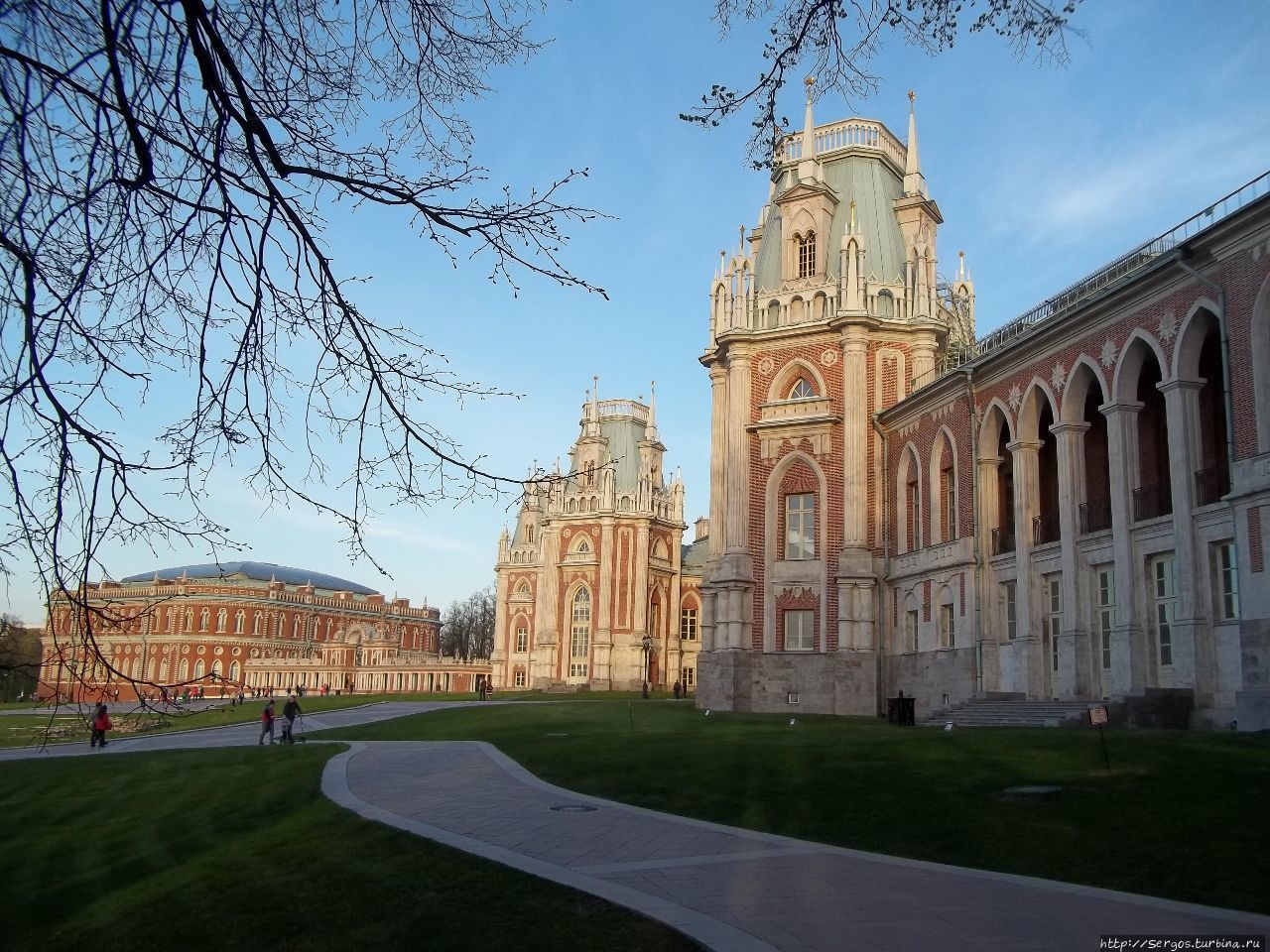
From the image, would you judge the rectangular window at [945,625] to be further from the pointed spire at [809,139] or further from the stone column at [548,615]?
the stone column at [548,615]

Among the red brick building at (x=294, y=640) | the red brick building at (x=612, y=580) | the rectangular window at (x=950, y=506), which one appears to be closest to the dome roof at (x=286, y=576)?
the red brick building at (x=294, y=640)

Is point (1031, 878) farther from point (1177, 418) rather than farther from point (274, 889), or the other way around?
point (1177, 418)

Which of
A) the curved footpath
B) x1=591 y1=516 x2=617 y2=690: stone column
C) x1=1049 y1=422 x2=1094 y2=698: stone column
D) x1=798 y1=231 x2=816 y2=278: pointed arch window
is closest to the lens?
the curved footpath

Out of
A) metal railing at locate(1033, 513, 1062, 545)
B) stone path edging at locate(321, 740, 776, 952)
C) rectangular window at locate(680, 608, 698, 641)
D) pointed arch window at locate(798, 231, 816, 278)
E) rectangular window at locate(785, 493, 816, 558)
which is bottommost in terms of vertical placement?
stone path edging at locate(321, 740, 776, 952)

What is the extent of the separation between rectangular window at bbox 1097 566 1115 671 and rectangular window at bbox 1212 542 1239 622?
3544 mm

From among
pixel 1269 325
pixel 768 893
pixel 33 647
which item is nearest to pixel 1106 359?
pixel 1269 325

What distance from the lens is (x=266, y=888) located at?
10812 millimetres

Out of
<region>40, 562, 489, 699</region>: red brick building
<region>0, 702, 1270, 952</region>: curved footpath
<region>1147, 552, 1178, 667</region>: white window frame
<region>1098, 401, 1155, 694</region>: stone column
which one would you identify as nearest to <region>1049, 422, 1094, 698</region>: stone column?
<region>1098, 401, 1155, 694</region>: stone column

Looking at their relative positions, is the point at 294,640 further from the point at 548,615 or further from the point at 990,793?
the point at 990,793

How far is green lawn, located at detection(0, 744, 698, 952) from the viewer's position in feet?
28.9

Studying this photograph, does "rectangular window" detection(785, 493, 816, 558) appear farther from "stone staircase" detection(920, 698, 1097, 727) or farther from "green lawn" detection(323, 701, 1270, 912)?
"green lawn" detection(323, 701, 1270, 912)

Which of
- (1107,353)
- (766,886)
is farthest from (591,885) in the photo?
(1107,353)

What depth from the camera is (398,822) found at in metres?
13.4

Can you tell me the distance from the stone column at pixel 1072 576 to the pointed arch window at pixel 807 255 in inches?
563
